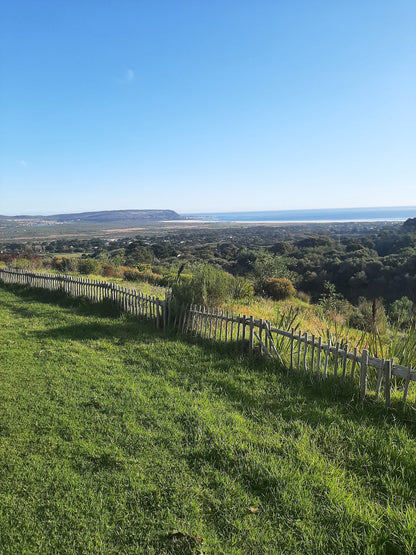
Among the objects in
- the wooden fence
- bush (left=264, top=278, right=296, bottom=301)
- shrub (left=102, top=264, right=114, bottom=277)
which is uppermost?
the wooden fence

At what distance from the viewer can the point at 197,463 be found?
3424 mm

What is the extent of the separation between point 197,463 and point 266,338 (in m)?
3.07

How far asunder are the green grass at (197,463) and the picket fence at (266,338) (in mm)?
337

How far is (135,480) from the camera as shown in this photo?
318cm

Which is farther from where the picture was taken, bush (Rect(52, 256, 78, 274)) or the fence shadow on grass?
bush (Rect(52, 256, 78, 274))

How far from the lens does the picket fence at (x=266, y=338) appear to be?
459cm

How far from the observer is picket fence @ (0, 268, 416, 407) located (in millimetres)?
4590

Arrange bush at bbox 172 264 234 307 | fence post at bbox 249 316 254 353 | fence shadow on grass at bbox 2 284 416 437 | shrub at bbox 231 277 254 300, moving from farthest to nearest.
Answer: shrub at bbox 231 277 254 300 < bush at bbox 172 264 234 307 < fence post at bbox 249 316 254 353 < fence shadow on grass at bbox 2 284 416 437

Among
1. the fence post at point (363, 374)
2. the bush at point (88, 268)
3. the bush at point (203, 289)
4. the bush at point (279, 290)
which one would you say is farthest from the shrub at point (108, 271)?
the fence post at point (363, 374)

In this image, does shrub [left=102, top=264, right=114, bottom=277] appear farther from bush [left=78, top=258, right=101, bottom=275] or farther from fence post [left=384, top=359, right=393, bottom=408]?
fence post [left=384, top=359, right=393, bottom=408]

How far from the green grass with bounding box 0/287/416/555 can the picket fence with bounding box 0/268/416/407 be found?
1.10ft

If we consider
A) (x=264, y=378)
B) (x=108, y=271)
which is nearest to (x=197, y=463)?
(x=264, y=378)

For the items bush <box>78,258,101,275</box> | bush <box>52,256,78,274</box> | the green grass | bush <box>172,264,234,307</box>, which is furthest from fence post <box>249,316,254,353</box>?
bush <box>78,258,101,275</box>

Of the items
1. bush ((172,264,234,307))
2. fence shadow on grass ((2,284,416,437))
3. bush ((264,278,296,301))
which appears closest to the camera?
fence shadow on grass ((2,284,416,437))
